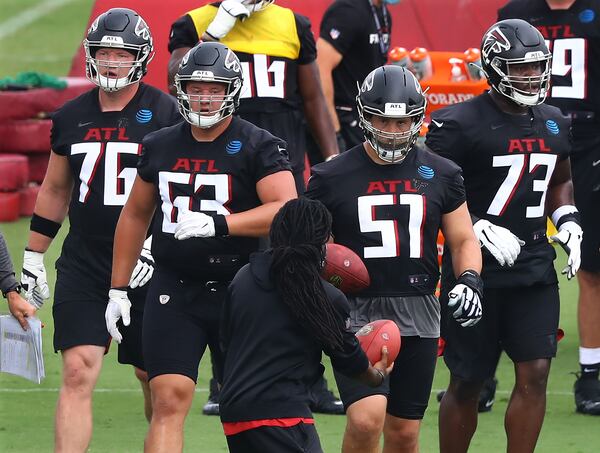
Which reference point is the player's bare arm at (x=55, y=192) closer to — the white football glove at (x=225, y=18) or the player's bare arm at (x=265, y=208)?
the player's bare arm at (x=265, y=208)

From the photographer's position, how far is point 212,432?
8320mm

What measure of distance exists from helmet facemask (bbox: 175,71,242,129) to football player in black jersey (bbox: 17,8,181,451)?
577 millimetres

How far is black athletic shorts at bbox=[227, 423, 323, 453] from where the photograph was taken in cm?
570

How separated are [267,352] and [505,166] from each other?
190 cm

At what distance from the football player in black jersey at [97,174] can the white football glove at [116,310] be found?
215 millimetres

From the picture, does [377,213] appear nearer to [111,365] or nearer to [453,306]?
[453,306]

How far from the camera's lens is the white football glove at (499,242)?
6.88 m

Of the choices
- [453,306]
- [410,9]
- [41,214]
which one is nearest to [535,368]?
[453,306]

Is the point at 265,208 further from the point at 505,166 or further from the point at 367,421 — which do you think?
the point at 505,166

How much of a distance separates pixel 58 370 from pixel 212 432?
1693 mm

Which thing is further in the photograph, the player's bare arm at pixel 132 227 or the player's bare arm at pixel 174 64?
the player's bare arm at pixel 174 64

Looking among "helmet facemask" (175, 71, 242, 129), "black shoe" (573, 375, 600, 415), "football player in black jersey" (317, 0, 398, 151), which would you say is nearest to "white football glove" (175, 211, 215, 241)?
"helmet facemask" (175, 71, 242, 129)

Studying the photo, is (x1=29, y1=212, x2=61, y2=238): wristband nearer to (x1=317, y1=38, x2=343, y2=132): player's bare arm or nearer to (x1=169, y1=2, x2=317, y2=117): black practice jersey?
(x1=169, y1=2, x2=317, y2=117): black practice jersey

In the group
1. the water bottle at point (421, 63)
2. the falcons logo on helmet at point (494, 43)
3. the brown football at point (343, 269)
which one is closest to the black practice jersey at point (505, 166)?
the falcons logo on helmet at point (494, 43)
